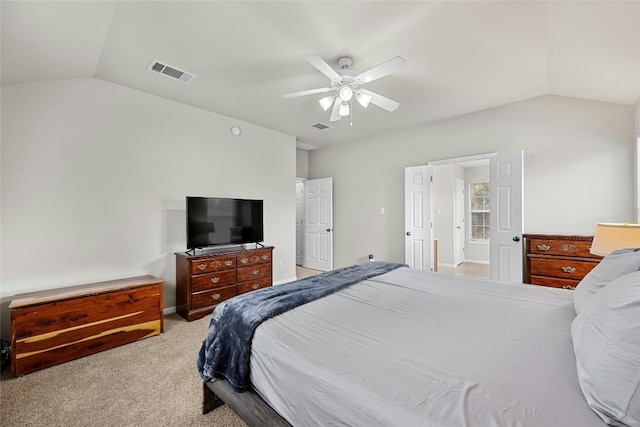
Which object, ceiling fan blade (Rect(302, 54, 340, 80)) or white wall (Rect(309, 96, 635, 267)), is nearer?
ceiling fan blade (Rect(302, 54, 340, 80))

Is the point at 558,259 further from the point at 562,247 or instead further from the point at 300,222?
the point at 300,222

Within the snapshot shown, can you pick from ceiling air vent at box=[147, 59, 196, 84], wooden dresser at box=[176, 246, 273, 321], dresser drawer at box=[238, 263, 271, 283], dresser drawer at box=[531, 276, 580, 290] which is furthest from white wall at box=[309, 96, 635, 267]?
ceiling air vent at box=[147, 59, 196, 84]

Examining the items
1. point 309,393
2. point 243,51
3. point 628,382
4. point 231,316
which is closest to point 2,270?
point 231,316

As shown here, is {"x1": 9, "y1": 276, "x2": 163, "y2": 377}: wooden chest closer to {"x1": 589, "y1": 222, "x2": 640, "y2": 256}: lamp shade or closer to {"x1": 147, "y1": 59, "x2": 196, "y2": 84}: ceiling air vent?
{"x1": 147, "y1": 59, "x2": 196, "y2": 84}: ceiling air vent

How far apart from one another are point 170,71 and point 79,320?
2.47 m

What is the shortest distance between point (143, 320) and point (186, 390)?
1.12m

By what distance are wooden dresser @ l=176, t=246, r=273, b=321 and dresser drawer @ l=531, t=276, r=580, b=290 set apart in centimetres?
340

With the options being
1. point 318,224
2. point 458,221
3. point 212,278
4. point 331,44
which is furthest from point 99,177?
point 458,221

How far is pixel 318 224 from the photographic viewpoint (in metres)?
6.08

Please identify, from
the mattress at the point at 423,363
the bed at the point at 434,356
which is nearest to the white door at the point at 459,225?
the bed at the point at 434,356

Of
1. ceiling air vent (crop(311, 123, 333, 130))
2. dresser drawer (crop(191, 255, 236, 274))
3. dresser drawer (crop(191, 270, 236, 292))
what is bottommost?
dresser drawer (crop(191, 270, 236, 292))

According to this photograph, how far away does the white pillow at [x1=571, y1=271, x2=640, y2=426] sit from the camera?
713mm

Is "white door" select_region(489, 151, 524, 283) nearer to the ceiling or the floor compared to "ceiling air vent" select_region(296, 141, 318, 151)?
nearer to the floor

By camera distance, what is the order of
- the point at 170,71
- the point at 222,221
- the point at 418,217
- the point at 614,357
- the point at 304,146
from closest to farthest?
the point at 614,357, the point at 170,71, the point at 222,221, the point at 418,217, the point at 304,146
